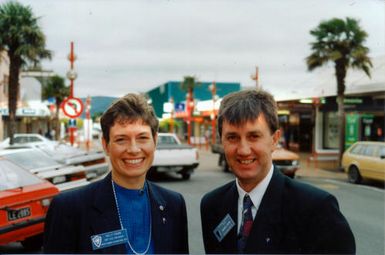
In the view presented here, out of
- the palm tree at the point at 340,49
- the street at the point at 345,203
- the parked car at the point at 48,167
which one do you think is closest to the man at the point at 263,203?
the street at the point at 345,203

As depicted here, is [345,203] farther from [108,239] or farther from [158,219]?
[108,239]

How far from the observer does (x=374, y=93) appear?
2212cm

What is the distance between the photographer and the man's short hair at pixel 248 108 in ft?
7.32

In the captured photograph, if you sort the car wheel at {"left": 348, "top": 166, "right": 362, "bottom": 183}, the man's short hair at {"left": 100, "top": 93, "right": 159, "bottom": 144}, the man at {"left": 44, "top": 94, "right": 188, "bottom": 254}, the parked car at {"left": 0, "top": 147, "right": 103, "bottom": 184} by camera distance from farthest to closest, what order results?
the car wheel at {"left": 348, "top": 166, "right": 362, "bottom": 183}
the parked car at {"left": 0, "top": 147, "right": 103, "bottom": 184}
the man's short hair at {"left": 100, "top": 93, "right": 159, "bottom": 144}
the man at {"left": 44, "top": 94, "right": 188, "bottom": 254}

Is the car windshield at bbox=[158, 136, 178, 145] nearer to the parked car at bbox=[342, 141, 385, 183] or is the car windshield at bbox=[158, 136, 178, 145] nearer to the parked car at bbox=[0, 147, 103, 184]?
the parked car at bbox=[342, 141, 385, 183]

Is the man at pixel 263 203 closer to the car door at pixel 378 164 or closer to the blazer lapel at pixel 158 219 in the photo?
the blazer lapel at pixel 158 219

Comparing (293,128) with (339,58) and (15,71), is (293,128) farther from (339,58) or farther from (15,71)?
(15,71)

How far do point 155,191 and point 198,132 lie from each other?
52.5m

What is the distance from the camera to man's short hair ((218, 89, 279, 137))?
→ 223cm

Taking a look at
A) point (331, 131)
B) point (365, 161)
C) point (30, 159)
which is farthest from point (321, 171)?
point (30, 159)

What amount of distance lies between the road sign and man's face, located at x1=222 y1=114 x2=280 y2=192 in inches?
571

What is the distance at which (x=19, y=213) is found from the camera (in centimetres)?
664

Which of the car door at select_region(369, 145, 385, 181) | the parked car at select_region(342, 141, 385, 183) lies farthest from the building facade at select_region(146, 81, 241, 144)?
the car door at select_region(369, 145, 385, 181)

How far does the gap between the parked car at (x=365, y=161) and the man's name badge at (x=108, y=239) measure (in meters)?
13.8
